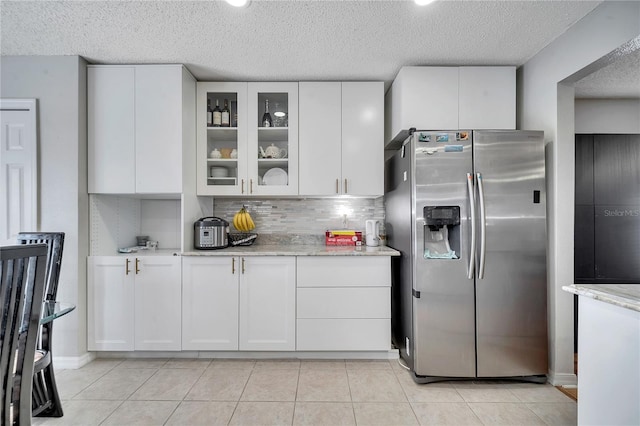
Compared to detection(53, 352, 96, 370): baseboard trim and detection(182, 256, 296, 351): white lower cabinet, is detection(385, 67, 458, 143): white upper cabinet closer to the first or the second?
detection(182, 256, 296, 351): white lower cabinet

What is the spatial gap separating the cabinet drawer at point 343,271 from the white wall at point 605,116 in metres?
2.45

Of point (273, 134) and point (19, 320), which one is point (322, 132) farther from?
point (19, 320)

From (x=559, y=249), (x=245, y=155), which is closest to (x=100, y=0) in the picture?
(x=245, y=155)

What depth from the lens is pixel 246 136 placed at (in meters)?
2.72

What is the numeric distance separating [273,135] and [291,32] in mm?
974

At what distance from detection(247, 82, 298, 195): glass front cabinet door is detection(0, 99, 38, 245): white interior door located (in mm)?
1694

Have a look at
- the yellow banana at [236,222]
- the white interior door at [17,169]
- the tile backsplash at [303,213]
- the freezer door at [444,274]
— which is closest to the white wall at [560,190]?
the freezer door at [444,274]

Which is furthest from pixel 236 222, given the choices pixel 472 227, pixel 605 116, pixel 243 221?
pixel 605 116

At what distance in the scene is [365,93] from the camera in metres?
2.70

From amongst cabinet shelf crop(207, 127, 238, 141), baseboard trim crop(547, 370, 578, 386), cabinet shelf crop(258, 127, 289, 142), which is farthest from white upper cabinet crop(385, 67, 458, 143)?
baseboard trim crop(547, 370, 578, 386)

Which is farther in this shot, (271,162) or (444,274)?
(271,162)

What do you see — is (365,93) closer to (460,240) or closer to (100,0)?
(460,240)

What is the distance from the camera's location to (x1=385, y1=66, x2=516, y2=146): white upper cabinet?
7.97 ft

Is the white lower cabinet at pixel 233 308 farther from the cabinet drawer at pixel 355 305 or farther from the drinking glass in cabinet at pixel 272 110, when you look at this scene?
the drinking glass in cabinet at pixel 272 110
